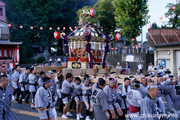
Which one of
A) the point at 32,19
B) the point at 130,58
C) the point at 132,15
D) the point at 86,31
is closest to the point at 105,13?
the point at 130,58

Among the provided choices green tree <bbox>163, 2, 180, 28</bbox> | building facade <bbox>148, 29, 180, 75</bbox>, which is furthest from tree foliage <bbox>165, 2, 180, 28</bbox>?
building facade <bbox>148, 29, 180, 75</bbox>

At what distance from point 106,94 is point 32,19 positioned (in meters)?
30.6

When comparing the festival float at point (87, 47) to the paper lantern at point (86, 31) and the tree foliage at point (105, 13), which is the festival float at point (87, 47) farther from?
the tree foliage at point (105, 13)

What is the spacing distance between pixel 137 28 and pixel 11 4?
2306 cm

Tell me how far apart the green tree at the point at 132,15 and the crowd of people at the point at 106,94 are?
511 inches

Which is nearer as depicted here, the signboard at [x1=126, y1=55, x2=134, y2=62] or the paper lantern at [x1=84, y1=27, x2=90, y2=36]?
the paper lantern at [x1=84, y1=27, x2=90, y2=36]

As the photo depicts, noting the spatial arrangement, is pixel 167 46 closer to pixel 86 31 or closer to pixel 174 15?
pixel 174 15

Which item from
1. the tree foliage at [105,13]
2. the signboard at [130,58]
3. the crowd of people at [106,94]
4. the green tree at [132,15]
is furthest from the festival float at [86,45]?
the tree foliage at [105,13]

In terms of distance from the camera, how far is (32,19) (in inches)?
1336

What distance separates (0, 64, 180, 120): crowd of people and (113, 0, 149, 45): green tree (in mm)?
12990

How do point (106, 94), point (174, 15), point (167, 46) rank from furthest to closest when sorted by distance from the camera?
point (174, 15) < point (167, 46) < point (106, 94)

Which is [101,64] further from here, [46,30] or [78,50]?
[46,30]

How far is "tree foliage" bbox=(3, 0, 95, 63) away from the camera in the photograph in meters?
34.2

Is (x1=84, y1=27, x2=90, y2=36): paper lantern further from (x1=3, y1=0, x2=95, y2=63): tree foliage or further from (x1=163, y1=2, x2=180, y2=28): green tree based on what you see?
(x1=3, y1=0, x2=95, y2=63): tree foliage
